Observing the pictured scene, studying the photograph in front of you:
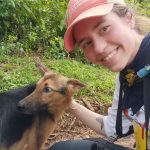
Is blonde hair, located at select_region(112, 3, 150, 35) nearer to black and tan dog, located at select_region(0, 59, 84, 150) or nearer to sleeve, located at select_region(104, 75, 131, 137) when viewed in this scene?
sleeve, located at select_region(104, 75, 131, 137)

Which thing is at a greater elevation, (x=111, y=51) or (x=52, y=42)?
(x=111, y=51)

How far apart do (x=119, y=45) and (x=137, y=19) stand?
1.11ft

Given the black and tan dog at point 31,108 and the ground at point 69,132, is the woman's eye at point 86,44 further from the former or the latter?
the ground at point 69,132

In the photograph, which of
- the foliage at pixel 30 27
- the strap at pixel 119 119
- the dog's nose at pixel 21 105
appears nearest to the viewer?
the strap at pixel 119 119

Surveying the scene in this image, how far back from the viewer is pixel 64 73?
6.01m

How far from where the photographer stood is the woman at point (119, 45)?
2273 mm

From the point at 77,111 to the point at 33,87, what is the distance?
960 mm

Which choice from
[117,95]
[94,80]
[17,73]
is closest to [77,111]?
[117,95]

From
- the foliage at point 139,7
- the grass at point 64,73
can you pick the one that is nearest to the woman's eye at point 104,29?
the foliage at point 139,7

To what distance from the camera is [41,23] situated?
23.3ft

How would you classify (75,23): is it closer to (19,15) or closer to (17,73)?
(17,73)

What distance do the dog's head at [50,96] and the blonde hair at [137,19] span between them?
160cm

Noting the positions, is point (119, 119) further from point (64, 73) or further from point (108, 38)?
point (64, 73)

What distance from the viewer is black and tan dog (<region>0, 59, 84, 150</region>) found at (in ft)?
13.0
